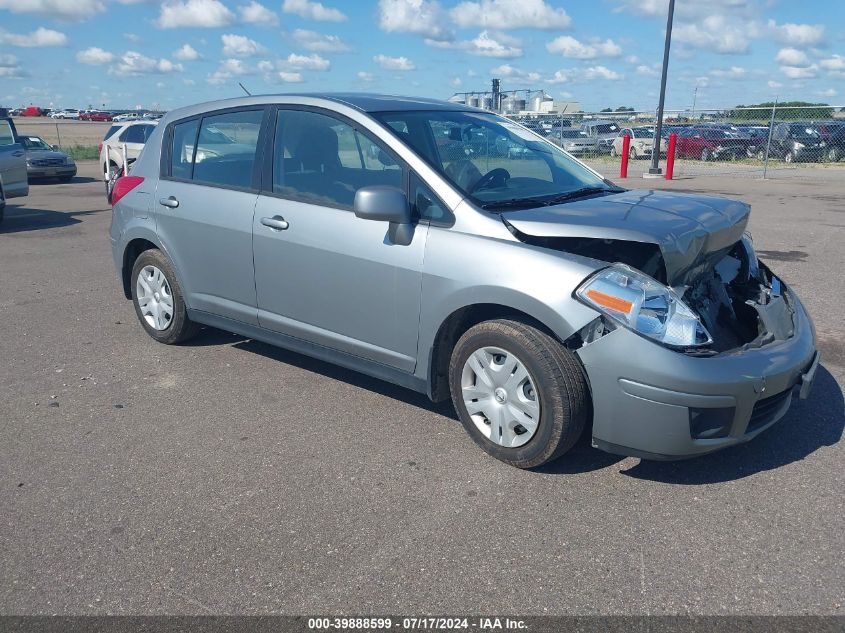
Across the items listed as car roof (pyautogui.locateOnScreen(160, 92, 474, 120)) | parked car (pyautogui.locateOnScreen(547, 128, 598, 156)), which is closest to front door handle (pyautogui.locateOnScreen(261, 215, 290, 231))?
car roof (pyautogui.locateOnScreen(160, 92, 474, 120))

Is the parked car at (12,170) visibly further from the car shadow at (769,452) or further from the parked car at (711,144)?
the parked car at (711,144)

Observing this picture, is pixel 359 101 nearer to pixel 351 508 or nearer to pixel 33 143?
pixel 351 508

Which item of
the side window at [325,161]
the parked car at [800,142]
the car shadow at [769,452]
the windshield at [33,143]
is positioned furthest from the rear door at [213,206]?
the parked car at [800,142]

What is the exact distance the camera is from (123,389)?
490 centimetres

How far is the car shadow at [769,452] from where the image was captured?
12.1ft

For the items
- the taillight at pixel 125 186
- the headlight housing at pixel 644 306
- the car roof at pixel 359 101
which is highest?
the car roof at pixel 359 101

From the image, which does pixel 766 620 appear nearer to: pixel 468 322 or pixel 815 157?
pixel 468 322

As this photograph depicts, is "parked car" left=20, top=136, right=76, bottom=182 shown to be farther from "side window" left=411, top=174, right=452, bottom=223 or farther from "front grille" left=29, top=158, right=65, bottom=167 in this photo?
"side window" left=411, top=174, right=452, bottom=223

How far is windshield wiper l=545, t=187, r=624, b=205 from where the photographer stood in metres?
4.28

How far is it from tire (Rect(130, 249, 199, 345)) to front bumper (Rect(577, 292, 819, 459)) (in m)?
3.21

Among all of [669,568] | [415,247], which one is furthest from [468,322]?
[669,568]

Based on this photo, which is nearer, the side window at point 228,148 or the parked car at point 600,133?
the side window at point 228,148

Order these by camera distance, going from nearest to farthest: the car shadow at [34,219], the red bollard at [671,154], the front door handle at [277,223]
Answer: the front door handle at [277,223] < the car shadow at [34,219] < the red bollard at [671,154]

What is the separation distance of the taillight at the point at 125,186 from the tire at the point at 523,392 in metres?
3.09
